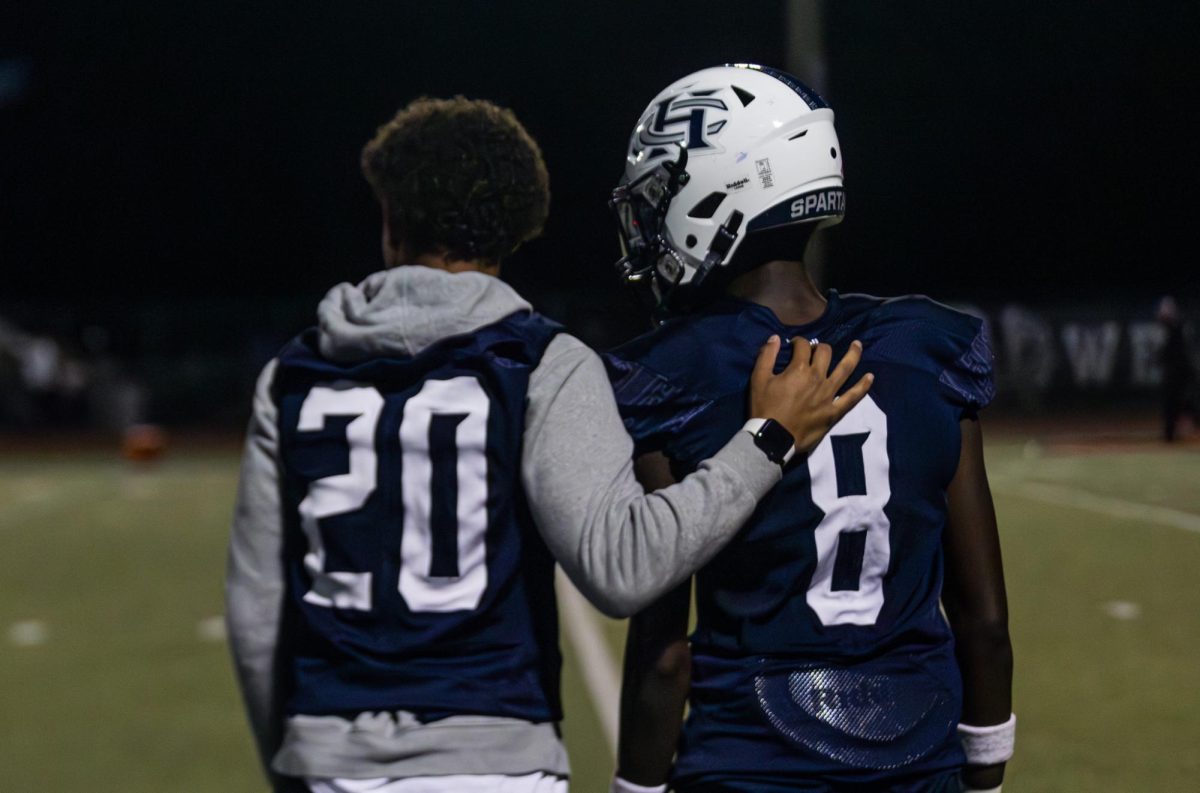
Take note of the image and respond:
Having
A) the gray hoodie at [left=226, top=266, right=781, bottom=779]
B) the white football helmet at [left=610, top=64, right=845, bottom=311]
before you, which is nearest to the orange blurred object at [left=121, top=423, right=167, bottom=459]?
the white football helmet at [left=610, top=64, right=845, bottom=311]

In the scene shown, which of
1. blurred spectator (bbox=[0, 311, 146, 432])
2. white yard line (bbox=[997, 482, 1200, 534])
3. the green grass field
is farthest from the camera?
blurred spectator (bbox=[0, 311, 146, 432])

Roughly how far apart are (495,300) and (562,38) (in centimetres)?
3756

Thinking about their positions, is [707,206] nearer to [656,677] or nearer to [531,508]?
[531,508]

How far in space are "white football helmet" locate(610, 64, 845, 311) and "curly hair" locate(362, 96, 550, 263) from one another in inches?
11.5

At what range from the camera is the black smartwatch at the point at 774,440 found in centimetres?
224

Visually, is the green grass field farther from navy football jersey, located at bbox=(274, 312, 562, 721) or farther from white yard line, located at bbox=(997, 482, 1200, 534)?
navy football jersey, located at bbox=(274, 312, 562, 721)

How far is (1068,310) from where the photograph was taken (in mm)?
29250

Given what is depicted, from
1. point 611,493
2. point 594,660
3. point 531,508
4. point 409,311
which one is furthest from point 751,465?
point 594,660

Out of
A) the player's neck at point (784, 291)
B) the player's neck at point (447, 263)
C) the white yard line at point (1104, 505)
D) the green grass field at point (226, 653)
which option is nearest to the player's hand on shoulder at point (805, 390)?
the player's neck at point (784, 291)

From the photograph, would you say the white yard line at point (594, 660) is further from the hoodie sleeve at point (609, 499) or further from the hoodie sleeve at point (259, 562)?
the hoodie sleeve at point (609, 499)

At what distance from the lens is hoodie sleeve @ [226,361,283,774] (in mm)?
2287

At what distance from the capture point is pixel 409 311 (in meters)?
2.27

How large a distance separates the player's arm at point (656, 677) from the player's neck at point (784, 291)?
30 centimetres

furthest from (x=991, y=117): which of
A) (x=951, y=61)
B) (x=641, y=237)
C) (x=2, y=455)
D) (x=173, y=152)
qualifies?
(x=641, y=237)
